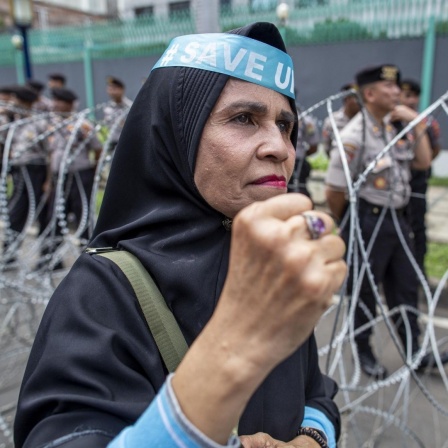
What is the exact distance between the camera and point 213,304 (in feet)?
3.42

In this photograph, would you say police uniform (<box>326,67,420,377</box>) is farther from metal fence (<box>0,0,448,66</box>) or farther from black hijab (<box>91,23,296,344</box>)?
metal fence (<box>0,0,448,66</box>)

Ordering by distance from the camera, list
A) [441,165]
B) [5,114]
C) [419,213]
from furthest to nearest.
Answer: [441,165] < [5,114] < [419,213]

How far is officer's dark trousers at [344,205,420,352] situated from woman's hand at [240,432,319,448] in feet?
7.87

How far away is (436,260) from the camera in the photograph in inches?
210

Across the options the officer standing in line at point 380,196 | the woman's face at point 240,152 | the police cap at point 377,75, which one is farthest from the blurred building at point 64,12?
the woman's face at point 240,152

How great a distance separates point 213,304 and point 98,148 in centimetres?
488

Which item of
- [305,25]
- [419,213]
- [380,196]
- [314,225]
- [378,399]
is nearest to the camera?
[314,225]

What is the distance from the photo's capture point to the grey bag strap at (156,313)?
942 millimetres

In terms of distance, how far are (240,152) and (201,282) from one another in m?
0.29

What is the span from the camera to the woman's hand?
962 mm

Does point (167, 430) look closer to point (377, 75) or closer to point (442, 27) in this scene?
point (377, 75)

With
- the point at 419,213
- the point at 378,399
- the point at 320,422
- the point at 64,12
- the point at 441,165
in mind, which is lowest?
the point at 441,165

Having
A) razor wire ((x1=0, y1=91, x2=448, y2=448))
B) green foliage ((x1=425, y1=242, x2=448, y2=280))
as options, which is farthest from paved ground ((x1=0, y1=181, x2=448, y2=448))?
green foliage ((x1=425, y1=242, x2=448, y2=280))

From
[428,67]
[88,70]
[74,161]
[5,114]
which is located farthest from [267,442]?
[88,70]
